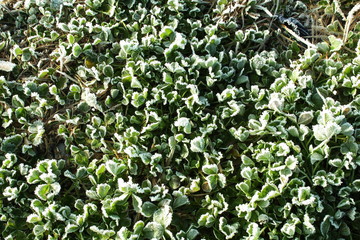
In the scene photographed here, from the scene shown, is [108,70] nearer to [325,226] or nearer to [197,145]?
[197,145]

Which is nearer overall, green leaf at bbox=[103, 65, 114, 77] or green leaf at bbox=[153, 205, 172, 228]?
green leaf at bbox=[153, 205, 172, 228]

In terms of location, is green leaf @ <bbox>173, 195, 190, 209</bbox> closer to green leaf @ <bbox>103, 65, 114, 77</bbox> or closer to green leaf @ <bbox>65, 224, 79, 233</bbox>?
green leaf @ <bbox>65, 224, 79, 233</bbox>

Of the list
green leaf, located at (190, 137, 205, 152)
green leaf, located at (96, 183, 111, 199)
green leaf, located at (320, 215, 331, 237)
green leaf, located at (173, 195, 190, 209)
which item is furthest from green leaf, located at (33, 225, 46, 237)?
green leaf, located at (320, 215, 331, 237)

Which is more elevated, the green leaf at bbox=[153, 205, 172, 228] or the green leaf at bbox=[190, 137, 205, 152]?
the green leaf at bbox=[190, 137, 205, 152]

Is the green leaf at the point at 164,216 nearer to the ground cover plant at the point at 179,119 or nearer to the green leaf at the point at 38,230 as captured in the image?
the ground cover plant at the point at 179,119

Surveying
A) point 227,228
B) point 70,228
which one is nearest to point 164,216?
point 227,228

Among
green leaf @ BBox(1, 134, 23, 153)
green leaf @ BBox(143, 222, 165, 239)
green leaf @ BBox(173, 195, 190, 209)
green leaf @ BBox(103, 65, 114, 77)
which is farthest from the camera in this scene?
Answer: green leaf @ BBox(103, 65, 114, 77)

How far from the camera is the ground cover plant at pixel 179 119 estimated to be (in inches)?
68.8

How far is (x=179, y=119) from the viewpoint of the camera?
6.26 feet

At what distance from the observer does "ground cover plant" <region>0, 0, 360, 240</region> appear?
1747 mm

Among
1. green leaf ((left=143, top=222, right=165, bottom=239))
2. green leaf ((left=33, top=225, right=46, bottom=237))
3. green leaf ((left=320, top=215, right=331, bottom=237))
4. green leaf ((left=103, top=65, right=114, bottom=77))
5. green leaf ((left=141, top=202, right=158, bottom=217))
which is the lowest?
green leaf ((left=33, top=225, right=46, bottom=237))

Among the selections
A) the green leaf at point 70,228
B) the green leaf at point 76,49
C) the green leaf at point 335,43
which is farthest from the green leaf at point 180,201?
the green leaf at point 335,43

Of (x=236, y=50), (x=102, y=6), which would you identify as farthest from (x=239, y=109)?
(x=102, y=6)

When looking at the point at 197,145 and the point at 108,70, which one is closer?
the point at 197,145
